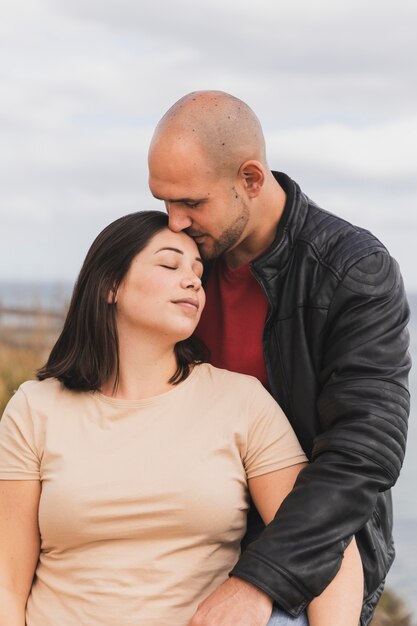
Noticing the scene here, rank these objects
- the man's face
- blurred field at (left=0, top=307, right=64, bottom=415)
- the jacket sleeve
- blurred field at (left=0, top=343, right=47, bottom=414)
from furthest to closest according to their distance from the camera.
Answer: blurred field at (left=0, top=307, right=64, bottom=415) → blurred field at (left=0, top=343, right=47, bottom=414) → the man's face → the jacket sleeve

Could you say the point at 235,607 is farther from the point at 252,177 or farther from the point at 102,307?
the point at 252,177

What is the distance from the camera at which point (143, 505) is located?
274 centimetres

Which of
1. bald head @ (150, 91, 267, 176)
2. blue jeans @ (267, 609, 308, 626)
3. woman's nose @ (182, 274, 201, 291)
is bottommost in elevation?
blue jeans @ (267, 609, 308, 626)

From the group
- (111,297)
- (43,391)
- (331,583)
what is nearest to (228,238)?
(111,297)

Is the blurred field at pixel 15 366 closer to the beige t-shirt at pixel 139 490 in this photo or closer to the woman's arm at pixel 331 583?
the beige t-shirt at pixel 139 490

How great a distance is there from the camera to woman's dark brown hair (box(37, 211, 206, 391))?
295 cm

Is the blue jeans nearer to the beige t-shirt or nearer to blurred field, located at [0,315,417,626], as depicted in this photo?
the beige t-shirt

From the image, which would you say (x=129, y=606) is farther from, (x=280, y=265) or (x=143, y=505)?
(x=280, y=265)

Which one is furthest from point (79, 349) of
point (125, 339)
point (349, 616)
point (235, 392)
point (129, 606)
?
point (349, 616)

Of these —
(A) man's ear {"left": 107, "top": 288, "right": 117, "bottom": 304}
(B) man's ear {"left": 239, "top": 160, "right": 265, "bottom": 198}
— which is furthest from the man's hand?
(B) man's ear {"left": 239, "top": 160, "right": 265, "bottom": 198}

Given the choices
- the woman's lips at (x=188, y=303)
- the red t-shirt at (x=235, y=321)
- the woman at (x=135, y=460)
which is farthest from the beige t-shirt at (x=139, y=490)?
the red t-shirt at (x=235, y=321)

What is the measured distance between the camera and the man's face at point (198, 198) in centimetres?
308

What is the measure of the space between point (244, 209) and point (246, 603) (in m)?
1.12

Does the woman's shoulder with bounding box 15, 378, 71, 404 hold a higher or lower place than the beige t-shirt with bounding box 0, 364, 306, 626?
higher
